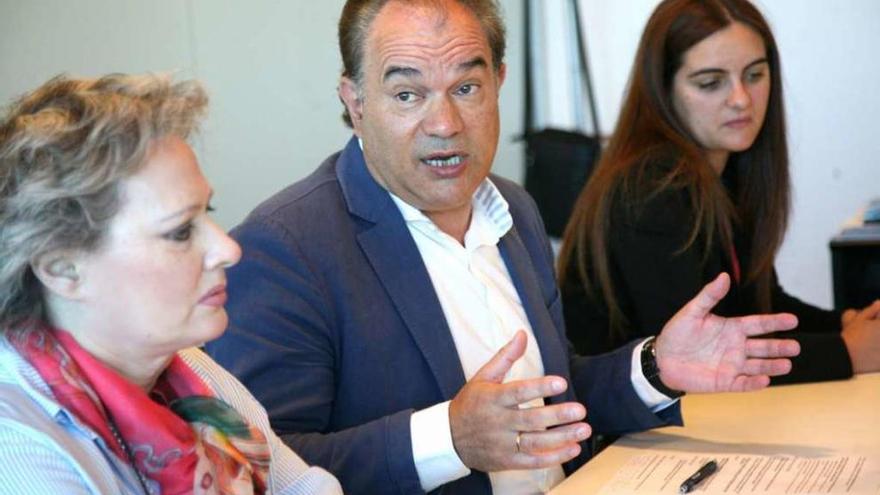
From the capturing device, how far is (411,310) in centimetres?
196

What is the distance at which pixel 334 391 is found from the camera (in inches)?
75.7

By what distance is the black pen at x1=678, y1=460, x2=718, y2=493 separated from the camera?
1748 millimetres

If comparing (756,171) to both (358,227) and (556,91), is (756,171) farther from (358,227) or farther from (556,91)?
(556,91)

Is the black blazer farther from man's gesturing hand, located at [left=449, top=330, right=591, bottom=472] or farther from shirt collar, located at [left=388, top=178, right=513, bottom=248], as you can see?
man's gesturing hand, located at [left=449, top=330, right=591, bottom=472]

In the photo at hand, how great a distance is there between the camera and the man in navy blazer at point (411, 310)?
5.95 feet

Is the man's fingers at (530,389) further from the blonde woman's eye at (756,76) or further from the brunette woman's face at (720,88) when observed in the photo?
the blonde woman's eye at (756,76)

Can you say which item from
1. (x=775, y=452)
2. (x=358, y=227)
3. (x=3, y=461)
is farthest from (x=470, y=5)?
(x=3, y=461)

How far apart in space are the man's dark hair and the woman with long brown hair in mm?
582

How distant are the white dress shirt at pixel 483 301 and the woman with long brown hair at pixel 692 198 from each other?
44 centimetres

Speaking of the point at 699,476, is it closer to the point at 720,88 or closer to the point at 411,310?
the point at 411,310

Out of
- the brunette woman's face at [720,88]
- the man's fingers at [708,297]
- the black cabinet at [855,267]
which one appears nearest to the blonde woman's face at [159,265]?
the man's fingers at [708,297]

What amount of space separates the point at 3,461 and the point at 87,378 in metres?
0.13

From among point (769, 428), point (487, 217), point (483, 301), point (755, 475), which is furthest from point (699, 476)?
Answer: point (487, 217)

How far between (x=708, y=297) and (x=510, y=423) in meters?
0.46
